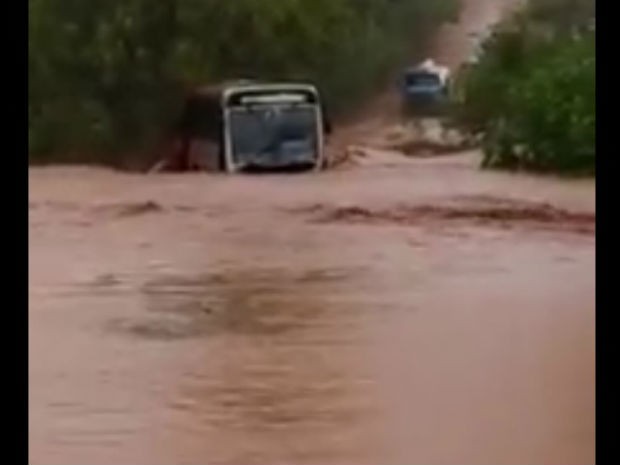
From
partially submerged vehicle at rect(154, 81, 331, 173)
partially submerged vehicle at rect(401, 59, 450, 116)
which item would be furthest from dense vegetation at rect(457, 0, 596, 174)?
partially submerged vehicle at rect(154, 81, 331, 173)

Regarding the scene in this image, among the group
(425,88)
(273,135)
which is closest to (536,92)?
(425,88)

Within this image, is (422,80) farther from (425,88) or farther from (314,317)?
(314,317)

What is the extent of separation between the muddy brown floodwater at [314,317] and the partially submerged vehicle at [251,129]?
0.06ft

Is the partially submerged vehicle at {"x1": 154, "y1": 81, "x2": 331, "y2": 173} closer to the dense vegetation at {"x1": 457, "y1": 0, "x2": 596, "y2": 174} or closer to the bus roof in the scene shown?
the bus roof

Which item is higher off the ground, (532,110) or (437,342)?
(532,110)

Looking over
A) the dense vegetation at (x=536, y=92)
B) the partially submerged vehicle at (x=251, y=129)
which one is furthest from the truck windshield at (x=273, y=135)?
the dense vegetation at (x=536, y=92)

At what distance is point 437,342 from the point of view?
2170 millimetres

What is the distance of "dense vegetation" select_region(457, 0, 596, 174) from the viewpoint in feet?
7.15

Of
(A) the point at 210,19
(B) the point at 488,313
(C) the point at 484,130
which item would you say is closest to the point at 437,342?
(B) the point at 488,313

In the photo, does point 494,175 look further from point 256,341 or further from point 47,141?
point 47,141

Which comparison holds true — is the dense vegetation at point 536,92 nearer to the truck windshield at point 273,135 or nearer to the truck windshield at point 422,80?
the truck windshield at point 422,80

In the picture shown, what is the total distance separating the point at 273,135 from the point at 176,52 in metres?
0.12

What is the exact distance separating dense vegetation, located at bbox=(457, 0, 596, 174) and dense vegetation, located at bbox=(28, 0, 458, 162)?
0.23 ft

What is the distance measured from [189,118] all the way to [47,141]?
0.14 m
